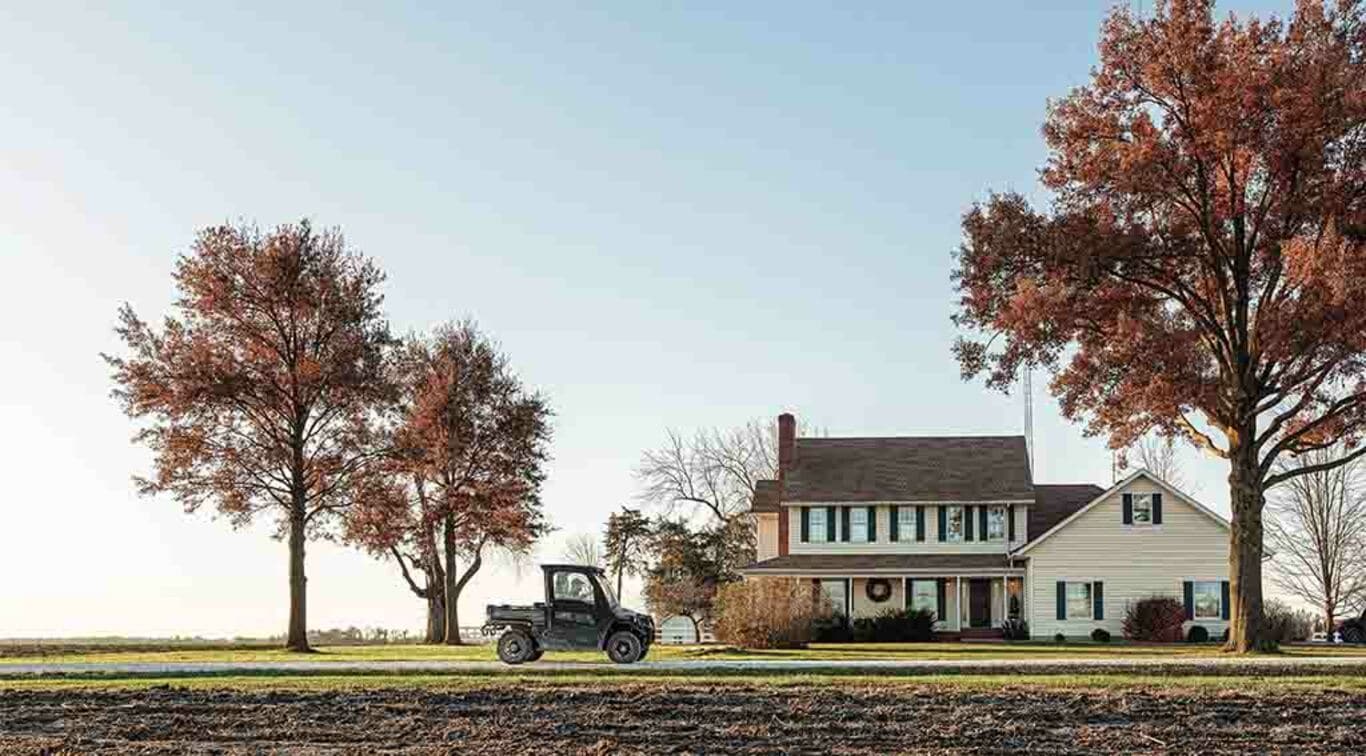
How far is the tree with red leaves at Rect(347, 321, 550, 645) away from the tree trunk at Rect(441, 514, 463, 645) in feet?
0.10

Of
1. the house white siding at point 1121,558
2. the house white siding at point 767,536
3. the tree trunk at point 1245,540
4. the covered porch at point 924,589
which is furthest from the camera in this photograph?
the house white siding at point 767,536

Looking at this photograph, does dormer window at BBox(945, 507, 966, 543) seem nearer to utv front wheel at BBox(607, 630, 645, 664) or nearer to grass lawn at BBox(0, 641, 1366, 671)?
grass lawn at BBox(0, 641, 1366, 671)

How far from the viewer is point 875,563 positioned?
53.7 meters

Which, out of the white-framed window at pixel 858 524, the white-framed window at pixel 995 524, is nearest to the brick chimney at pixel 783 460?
the white-framed window at pixel 858 524

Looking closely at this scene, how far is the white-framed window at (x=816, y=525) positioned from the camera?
182 ft

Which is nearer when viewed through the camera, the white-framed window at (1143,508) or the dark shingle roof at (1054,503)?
the white-framed window at (1143,508)

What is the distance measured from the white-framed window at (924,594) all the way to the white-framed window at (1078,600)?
14.3 feet

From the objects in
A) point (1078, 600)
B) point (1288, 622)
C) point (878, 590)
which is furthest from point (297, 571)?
point (1288, 622)

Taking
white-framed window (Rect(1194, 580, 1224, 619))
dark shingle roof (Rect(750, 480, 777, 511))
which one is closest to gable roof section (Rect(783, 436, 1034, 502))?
dark shingle roof (Rect(750, 480, 777, 511))

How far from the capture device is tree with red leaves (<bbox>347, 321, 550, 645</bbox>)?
5178 cm

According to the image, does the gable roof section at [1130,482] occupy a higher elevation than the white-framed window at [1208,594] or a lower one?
higher

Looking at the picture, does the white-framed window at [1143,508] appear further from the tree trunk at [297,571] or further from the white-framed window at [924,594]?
the tree trunk at [297,571]

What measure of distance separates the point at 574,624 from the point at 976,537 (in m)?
26.4

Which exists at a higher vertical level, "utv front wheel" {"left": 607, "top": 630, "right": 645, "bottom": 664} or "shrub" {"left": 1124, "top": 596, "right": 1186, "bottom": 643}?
"utv front wheel" {"left": 607, "top": 630, "right": 645, "bottom": 664}
